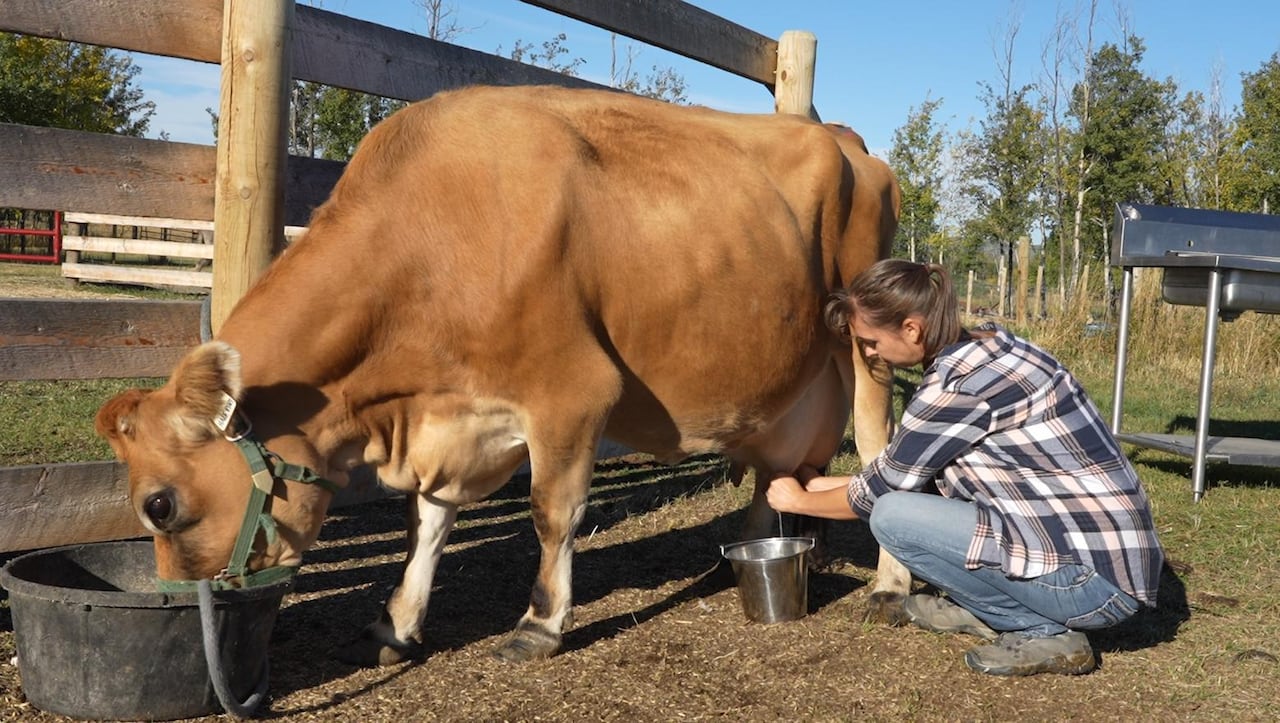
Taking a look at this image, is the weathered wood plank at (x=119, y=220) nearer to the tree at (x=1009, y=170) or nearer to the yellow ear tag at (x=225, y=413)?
the yellow ear tag at (x=225, y=413)

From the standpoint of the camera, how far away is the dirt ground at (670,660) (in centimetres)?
361

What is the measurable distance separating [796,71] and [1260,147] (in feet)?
80.0

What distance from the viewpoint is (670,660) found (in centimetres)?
409

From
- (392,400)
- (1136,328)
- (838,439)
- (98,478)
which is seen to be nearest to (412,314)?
(392,400)

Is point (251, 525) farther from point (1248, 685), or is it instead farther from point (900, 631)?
point (1248, 685)

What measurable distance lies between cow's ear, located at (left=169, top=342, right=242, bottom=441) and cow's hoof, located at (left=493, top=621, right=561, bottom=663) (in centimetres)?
130

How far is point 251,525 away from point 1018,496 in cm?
248

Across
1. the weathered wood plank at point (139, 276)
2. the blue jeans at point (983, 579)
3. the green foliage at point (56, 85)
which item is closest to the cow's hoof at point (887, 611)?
the blue jeans at point (983, 579)

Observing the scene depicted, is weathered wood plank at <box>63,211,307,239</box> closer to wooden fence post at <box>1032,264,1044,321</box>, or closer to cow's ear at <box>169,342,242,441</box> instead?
cow's ear at <box>169,342,242,441</box>

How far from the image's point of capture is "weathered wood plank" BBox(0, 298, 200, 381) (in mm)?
3910

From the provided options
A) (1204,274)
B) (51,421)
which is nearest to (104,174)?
(51,421)

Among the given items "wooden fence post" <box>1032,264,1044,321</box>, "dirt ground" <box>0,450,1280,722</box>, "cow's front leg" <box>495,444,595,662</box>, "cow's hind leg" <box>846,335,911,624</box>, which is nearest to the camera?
"dirt ground" <box>0,450,1280,722</box>

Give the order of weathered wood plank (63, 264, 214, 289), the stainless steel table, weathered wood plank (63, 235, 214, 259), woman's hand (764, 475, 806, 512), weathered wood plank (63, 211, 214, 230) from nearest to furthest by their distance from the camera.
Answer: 1. woman's hand (764, 475, 806, 512)
2. the stainless steel table
3. weathered wood plank (63, 211, 214, 230)
4. weathered wood plank (63, 264, 214, 289)
5. weathered wood plank (63, 235, 214, 259)

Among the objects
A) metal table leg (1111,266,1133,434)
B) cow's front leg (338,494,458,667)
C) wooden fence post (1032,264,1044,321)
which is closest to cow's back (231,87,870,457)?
cow's front leg (338,494,458,667)
